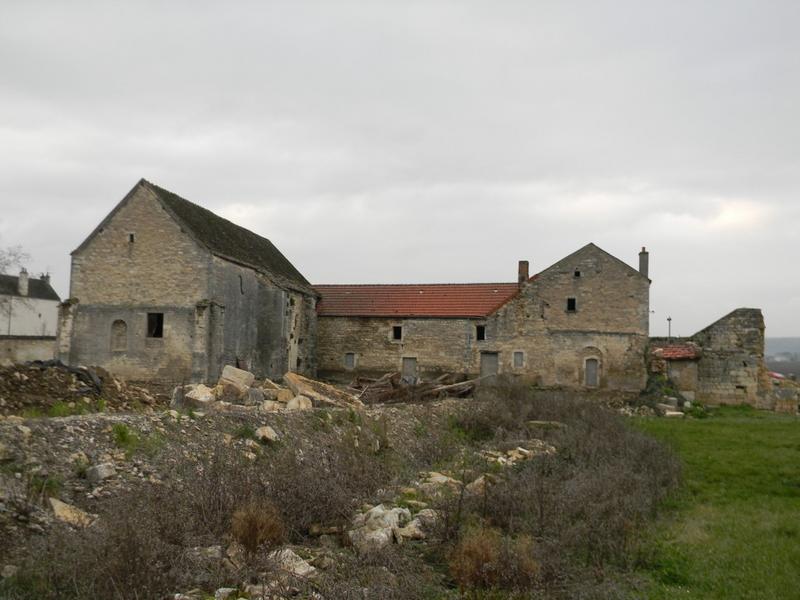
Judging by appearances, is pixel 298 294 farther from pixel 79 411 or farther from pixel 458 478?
pixel 458 478

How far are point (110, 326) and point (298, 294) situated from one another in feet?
31.4

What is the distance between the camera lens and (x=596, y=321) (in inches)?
1156

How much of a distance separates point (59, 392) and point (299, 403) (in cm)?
526

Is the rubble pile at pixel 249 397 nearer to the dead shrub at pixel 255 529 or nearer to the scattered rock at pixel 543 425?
the scattered rock at pixel 543 425

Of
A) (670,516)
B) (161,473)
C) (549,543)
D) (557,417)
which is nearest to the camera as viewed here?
(549,543)

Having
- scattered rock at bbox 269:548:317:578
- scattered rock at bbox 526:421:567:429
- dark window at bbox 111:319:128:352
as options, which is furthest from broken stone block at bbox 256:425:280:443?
dark window at bbox 111:319:128:352

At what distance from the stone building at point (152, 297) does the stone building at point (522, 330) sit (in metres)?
8.59

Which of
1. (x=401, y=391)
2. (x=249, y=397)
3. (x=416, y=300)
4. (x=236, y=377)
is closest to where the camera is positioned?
(x=249, y=397)

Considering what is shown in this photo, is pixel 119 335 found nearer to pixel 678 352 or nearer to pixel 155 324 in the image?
pixel 155 324

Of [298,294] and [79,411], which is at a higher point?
[298,294]

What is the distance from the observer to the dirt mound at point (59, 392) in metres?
13.0

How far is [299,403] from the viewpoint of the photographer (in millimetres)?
15031

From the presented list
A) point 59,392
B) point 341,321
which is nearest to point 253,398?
point 59,392

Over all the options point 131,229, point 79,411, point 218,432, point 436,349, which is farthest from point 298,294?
point 218,432
